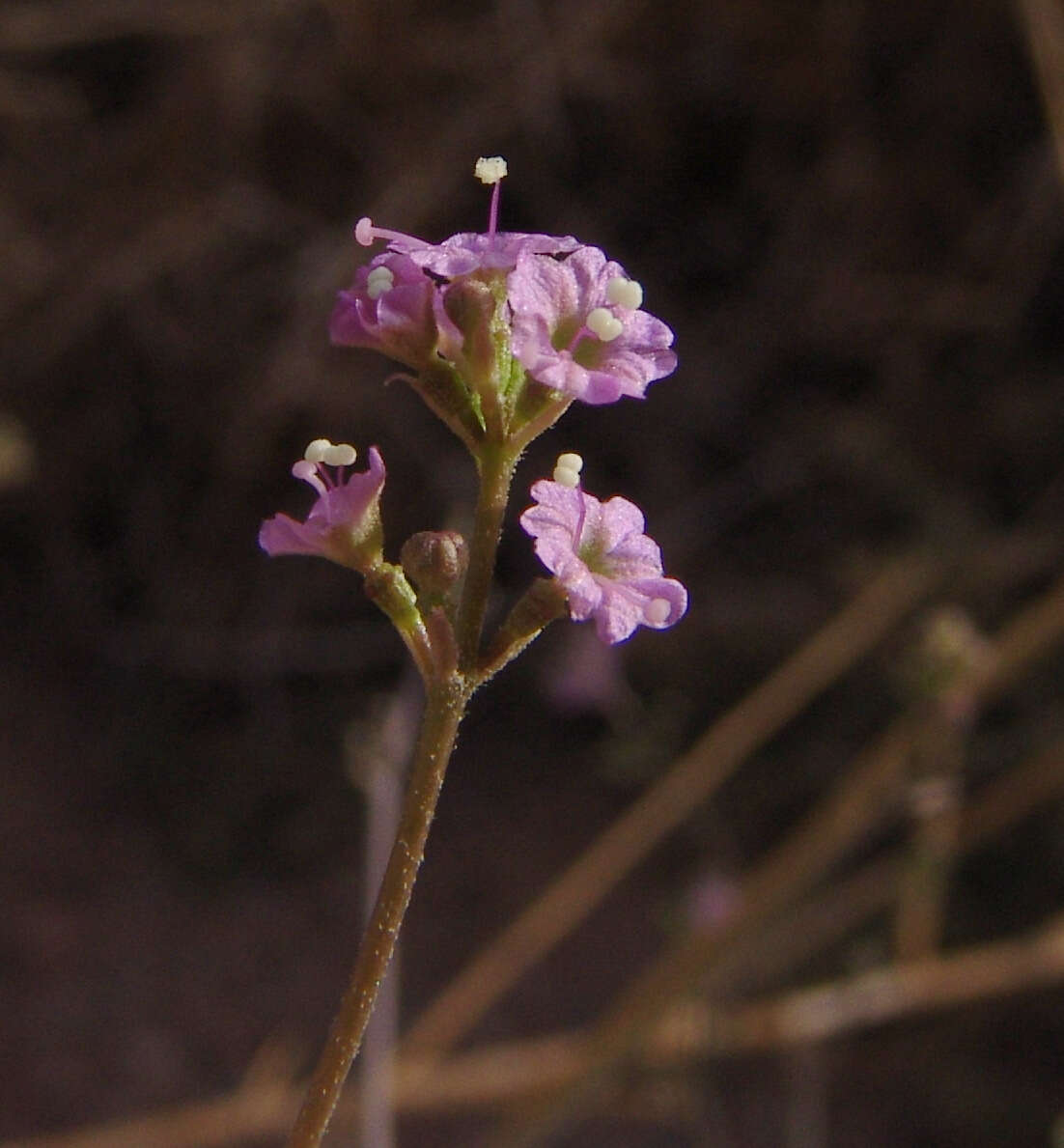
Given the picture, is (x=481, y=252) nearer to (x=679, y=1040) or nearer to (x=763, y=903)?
(x=763, y=903)

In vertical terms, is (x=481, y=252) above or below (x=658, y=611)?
above

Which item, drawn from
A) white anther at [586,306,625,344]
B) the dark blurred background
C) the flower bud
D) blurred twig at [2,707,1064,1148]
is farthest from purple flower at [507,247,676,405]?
the dark blurred background

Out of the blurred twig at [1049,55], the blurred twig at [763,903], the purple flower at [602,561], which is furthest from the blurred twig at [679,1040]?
the purple flower at [602,561]

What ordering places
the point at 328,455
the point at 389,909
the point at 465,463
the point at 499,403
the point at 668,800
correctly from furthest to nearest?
the point at 465,463
the point at 668,800
the point at 328,455
the point at 499,403
the point at 389,909

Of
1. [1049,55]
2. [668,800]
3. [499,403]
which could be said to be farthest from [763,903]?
[1049,55]

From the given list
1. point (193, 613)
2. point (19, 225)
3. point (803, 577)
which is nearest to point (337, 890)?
point (193, 613)

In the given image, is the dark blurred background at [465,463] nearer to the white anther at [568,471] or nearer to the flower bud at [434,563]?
the white anther at [568,471]

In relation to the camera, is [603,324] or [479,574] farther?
[603,324]

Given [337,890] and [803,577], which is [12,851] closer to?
[337,890]
